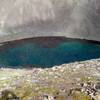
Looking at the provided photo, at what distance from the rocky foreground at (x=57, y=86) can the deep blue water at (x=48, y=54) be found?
142 ft

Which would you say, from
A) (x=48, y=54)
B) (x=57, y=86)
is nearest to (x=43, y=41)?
(x=48, y=54)

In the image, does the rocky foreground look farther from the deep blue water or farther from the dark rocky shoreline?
the dark rocky shoreline

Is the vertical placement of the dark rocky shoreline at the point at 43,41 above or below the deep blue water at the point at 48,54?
above

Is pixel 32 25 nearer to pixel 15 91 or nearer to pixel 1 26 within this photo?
pixel 1 26

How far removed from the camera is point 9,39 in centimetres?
9438

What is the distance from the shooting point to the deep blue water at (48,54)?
76.8 m

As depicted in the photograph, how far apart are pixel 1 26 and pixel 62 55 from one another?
94.2ft

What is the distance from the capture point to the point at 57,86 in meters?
27.2

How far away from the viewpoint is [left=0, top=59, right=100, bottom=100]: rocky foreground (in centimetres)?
2453

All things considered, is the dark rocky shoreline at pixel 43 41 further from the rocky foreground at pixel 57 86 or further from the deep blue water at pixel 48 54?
the rocky foreground at pixel 57 86

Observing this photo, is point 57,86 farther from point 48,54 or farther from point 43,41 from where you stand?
point 43,41

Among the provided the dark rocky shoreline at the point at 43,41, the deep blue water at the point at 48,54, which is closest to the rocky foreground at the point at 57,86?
the deep blue water at the point at 48,54

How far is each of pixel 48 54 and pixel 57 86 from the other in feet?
179

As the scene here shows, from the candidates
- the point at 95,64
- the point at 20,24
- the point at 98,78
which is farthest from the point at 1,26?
the point at 98,78
